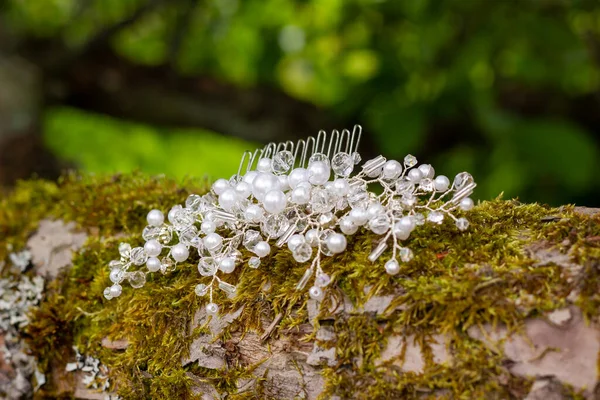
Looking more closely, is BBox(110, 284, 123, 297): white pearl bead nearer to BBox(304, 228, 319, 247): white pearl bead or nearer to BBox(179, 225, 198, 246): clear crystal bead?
BBox(179, 225, 198, 246): clear crystal bead

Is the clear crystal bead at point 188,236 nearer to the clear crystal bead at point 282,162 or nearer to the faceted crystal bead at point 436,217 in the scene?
the clear crystal bead at point 282,162

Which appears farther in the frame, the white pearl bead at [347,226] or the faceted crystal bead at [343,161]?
the faceted crystal bead at [343,161]

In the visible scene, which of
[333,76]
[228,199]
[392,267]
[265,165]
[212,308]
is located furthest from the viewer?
[333,76]

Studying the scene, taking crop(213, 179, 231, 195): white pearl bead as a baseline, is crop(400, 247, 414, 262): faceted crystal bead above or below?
below

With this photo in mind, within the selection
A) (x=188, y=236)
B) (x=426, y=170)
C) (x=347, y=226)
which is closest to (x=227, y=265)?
(x=188, y=236)

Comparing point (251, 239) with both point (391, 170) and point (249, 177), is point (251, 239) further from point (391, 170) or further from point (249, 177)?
point (391, 170)

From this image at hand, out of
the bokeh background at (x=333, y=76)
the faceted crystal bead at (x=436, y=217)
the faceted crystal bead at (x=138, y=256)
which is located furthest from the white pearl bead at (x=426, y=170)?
the bokeh background at (x=333, y=76)

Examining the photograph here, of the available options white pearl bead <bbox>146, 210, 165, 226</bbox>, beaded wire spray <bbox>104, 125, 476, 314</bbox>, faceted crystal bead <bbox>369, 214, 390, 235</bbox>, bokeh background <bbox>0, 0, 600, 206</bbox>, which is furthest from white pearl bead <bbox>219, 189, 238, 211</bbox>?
bokeh background <bbox>0, 0, 600, 206</bbox>

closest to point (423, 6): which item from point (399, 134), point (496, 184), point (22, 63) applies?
point (399, 134)
